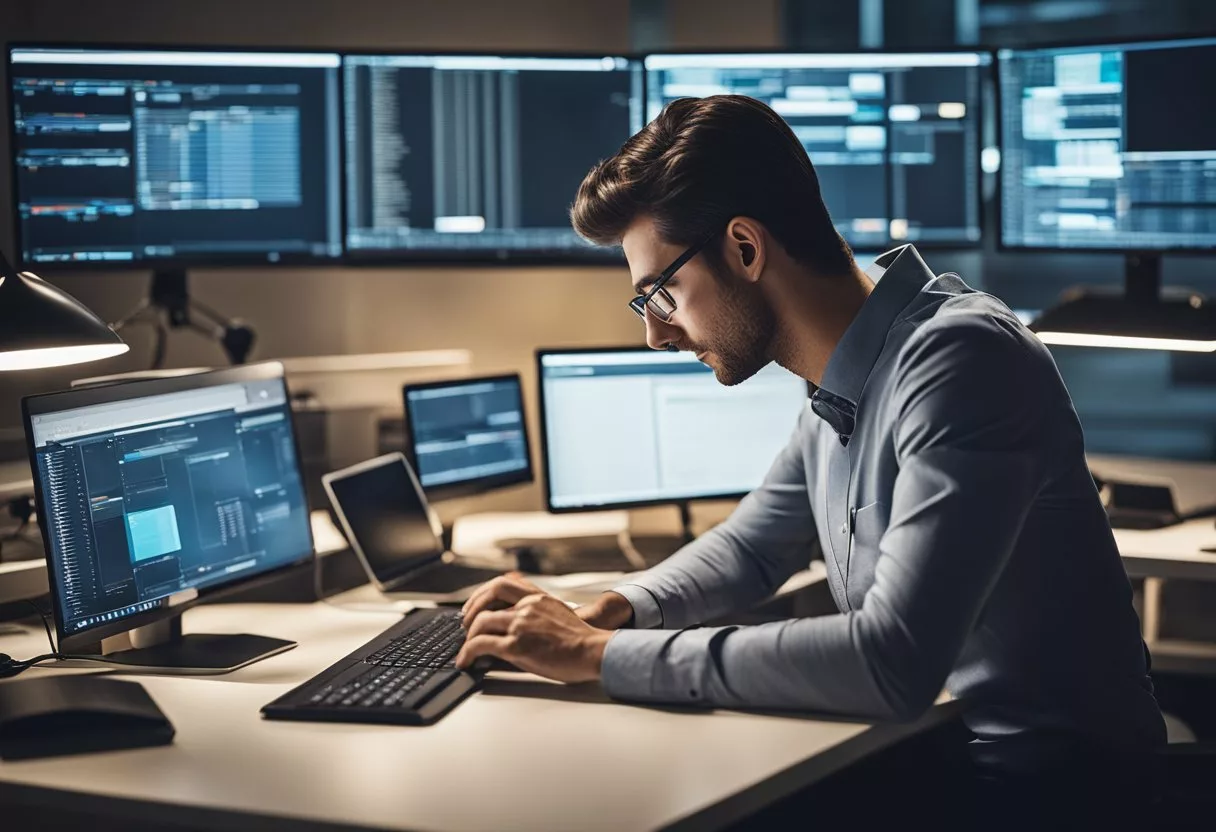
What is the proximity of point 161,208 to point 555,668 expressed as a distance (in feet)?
4.29

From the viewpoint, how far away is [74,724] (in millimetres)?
1285

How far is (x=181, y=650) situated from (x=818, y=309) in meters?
0.93

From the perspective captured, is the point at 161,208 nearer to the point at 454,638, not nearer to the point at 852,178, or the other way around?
the point at 454,638

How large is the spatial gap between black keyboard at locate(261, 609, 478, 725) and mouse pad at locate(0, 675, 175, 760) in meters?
0.13

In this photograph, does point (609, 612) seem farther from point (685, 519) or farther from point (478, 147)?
point (478, 147)

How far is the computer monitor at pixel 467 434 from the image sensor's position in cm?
228

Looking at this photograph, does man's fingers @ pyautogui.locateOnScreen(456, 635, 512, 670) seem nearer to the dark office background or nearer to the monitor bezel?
the monitor bezel

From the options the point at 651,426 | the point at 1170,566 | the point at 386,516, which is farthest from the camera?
the point at 651,426

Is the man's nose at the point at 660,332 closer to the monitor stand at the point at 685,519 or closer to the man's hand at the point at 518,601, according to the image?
the man's hand at the point at 518,601

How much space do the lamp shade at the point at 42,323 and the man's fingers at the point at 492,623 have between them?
595 millimetres

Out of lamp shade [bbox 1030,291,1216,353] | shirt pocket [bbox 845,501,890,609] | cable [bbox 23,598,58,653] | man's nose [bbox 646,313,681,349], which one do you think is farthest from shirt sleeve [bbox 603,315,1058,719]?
lamp shade [bbox 1030,291,1216,353]

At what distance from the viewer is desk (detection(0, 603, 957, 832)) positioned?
1094 mm

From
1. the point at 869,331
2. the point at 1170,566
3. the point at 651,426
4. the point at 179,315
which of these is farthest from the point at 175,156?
the point at 1170,566

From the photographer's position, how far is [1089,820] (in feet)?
4.18
